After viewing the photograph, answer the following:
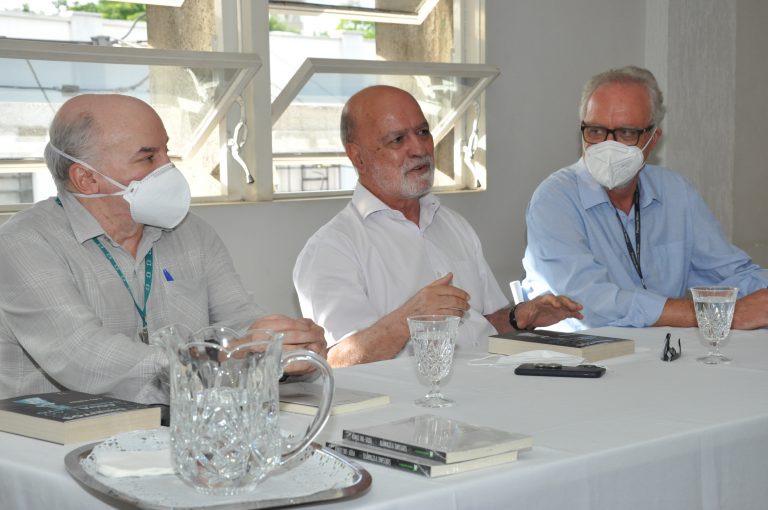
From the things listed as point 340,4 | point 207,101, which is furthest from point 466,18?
point 207,101

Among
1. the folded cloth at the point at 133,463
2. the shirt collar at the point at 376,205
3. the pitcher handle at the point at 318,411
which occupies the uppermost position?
the shirt collar at the point at 376,205

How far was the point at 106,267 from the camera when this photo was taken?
2.27m

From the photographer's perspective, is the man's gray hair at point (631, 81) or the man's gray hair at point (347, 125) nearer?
the man's gray hair at point (347, 125)

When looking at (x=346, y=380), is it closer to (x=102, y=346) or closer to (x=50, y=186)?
(x=102, y=346)

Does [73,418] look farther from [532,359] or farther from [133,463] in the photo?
[532,359]

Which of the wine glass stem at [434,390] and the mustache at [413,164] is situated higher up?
the mustache at [413,164]

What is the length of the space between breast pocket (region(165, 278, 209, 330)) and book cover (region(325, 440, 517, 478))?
3.47 ft

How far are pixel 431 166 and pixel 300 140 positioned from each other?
123 cm

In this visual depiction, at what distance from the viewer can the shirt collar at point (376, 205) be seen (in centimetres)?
306

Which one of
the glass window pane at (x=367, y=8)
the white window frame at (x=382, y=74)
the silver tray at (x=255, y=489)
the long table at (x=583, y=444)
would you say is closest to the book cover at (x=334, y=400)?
the long table at (x=583, y=444)

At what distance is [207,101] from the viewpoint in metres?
3.87

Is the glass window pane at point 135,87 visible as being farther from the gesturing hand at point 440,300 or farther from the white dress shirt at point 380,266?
the gesturing hand at point 440,300

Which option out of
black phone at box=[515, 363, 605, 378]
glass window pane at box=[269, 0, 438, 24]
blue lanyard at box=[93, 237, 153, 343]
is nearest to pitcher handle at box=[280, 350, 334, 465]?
black phone at box=[515, 363, 605, 378]

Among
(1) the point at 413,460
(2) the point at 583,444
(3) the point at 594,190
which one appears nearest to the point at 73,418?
(1) the point at 413,460
